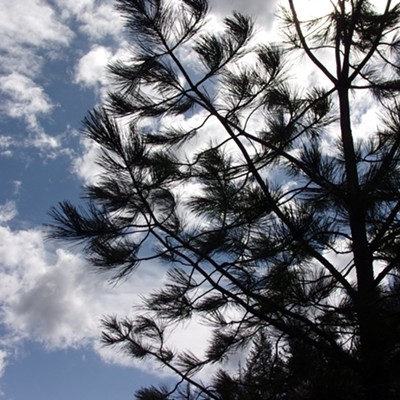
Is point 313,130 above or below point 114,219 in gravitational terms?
above

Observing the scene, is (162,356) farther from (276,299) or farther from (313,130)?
(313,130)

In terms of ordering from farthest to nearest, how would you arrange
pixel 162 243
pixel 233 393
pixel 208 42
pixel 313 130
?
pixel 313 130 → pixel 208 42 → pixel 233 393 → pixel 162 243

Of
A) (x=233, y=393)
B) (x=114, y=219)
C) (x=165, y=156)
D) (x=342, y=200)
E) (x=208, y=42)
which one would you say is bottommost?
(x=233, y=393)

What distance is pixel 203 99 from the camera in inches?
139

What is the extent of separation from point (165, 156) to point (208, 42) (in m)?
0.78

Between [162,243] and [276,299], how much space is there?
2.34ft

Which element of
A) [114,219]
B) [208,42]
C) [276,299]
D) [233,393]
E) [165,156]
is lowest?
[233,393]

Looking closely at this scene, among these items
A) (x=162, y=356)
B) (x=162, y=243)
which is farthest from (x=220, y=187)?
(x=162, y=356)

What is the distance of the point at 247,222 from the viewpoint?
10.4 feet

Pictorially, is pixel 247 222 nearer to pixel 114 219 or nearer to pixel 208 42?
pixel 114 219

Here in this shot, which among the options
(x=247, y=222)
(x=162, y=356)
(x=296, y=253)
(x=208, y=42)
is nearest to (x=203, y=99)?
(x=208, y=42)

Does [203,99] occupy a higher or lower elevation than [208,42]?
lower

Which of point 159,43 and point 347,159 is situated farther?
point 159,43

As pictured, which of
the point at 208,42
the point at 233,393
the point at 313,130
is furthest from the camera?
the point at 313,130
